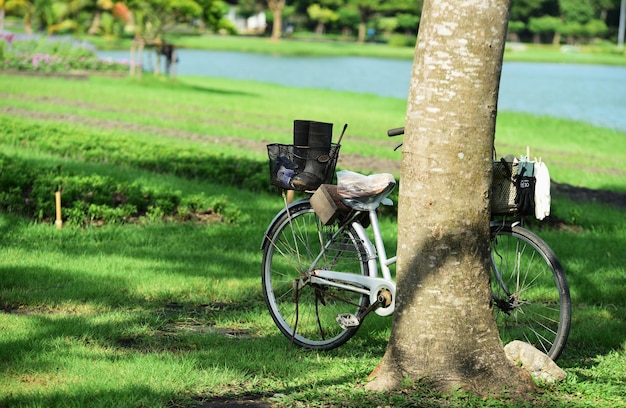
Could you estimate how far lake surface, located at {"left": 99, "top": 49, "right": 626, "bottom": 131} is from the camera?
1261 inches

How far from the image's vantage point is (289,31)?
10438cm

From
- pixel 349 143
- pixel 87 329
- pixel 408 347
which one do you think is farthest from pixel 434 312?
pixel 349 143

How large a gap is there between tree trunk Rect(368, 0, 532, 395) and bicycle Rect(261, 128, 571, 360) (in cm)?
50

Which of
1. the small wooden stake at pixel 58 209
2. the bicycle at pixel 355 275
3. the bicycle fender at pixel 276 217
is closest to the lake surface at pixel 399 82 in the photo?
the small wooden stake at pixel 58 209

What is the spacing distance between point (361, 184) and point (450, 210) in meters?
0.81

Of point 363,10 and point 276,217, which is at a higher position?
point 363,10

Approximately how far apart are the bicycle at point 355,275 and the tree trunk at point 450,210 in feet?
1.63

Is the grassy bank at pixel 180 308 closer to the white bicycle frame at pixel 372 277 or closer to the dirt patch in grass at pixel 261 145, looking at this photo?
the dirt patch in grass at pixel 261 145

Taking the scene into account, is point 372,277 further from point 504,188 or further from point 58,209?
point 58,209

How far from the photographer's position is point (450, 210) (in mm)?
4664

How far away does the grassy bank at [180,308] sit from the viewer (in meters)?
4.69

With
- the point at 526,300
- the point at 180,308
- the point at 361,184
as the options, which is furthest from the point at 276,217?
the point at 526,300

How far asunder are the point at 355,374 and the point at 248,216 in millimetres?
4324

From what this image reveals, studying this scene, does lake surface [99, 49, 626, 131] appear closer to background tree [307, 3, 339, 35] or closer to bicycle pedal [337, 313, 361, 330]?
bicycle pedal [337, 313, 361, 330]
